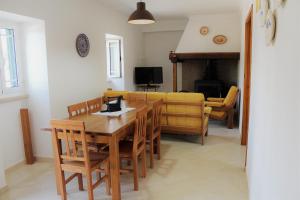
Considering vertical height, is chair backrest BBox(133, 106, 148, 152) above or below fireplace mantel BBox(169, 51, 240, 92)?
below

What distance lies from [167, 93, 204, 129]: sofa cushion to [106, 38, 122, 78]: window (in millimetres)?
2449

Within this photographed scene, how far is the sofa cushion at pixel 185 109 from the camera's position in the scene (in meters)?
3.95

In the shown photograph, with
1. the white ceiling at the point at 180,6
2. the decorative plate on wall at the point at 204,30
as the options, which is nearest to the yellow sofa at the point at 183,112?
the white ceiling at the point at 180,6

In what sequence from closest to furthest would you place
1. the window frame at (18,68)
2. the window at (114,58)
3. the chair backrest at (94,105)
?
the window frame at (18,68) → the chair backrest at (94,105) → the window at (114,58)

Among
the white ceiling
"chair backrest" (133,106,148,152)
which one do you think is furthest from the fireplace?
"chair backrest" (133,106,148,152)

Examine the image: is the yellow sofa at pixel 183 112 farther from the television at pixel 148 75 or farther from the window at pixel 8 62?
the television at pixel 148 75

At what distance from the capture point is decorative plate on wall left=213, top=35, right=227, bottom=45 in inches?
253

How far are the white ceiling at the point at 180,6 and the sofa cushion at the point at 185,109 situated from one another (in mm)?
2056

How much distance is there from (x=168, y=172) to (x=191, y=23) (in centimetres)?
467

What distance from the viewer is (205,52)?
6480 mm

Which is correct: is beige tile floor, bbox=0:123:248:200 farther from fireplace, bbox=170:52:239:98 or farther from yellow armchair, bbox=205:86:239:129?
fireplace, bbox=170:52:239:98

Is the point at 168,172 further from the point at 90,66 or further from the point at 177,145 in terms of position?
the point at 90,66

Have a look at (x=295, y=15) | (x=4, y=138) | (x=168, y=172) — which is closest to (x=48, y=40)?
(x=4, y=138)

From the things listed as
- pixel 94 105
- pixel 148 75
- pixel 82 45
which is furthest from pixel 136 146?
pixel 148 75
